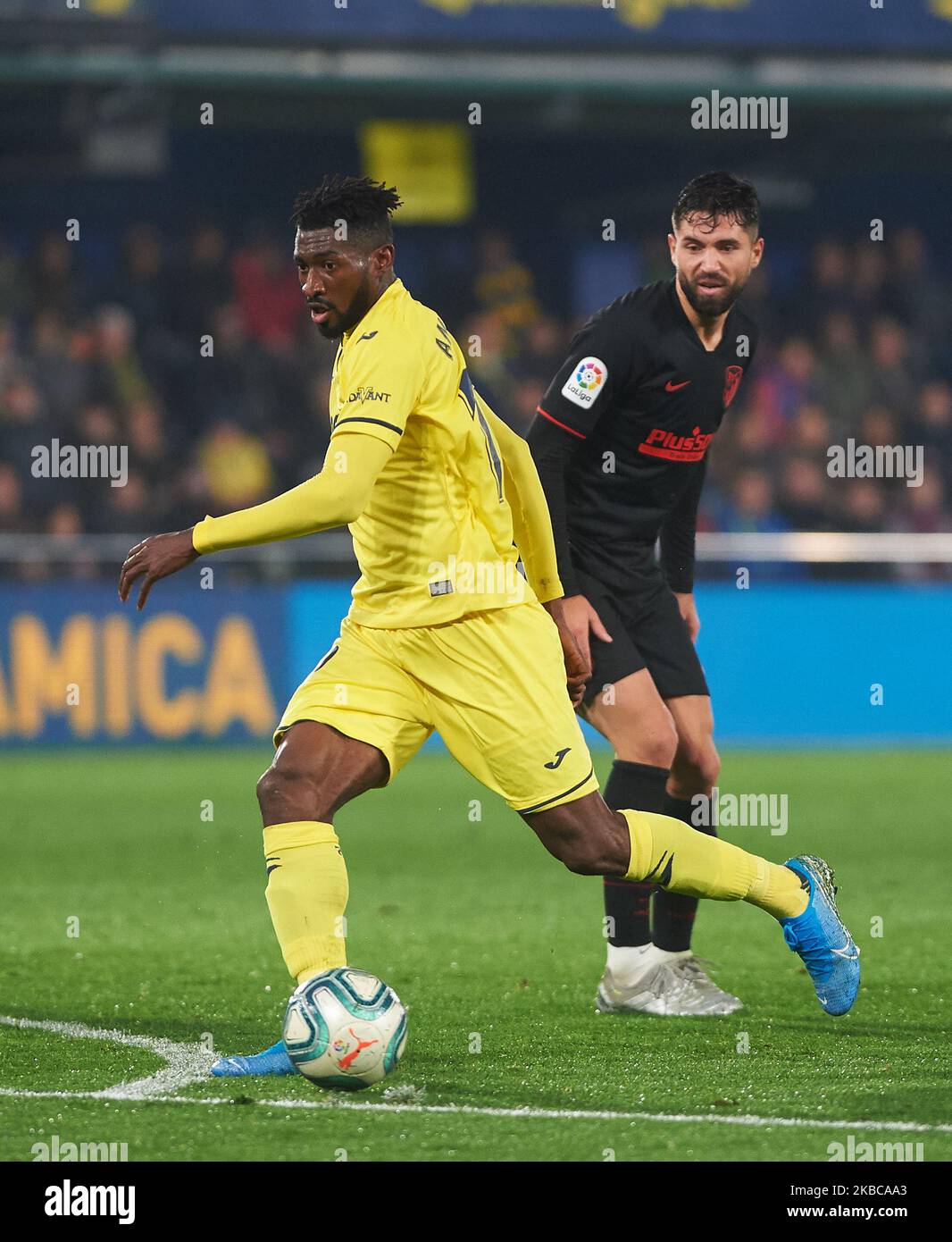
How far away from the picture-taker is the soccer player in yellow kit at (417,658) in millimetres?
4652

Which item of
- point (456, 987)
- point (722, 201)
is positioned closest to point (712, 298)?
point (722, 201)

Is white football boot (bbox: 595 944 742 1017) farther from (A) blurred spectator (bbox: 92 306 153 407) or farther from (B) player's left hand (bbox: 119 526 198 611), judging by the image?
(A) blurred spectator (bbox: 92 306 153 407)

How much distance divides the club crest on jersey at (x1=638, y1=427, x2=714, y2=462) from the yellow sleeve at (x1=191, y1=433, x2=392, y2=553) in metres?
1.57

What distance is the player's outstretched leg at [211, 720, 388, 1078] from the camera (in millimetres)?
4613

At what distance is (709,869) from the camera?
5.11 m

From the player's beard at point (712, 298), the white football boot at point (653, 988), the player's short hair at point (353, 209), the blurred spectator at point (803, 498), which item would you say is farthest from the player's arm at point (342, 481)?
the blurred spectator at point (803, 498)

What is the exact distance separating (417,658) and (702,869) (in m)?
0.90

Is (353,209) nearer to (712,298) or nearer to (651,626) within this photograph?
(712,298)

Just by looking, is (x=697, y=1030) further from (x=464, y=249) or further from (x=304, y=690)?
(x=464, y=249)

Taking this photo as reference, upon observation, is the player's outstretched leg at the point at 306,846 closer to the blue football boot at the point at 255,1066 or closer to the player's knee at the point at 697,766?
the blue football boot at the point at 255,1066

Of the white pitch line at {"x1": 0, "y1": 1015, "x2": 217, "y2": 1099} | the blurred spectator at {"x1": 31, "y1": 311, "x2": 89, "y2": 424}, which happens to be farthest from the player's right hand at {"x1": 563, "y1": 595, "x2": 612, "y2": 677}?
the blurred spectator at {"x1": 31, "y1": 311, "x2": 89, "y2": 424}

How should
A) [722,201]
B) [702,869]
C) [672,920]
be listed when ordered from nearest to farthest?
[702,869], [722,201], [672,920]
